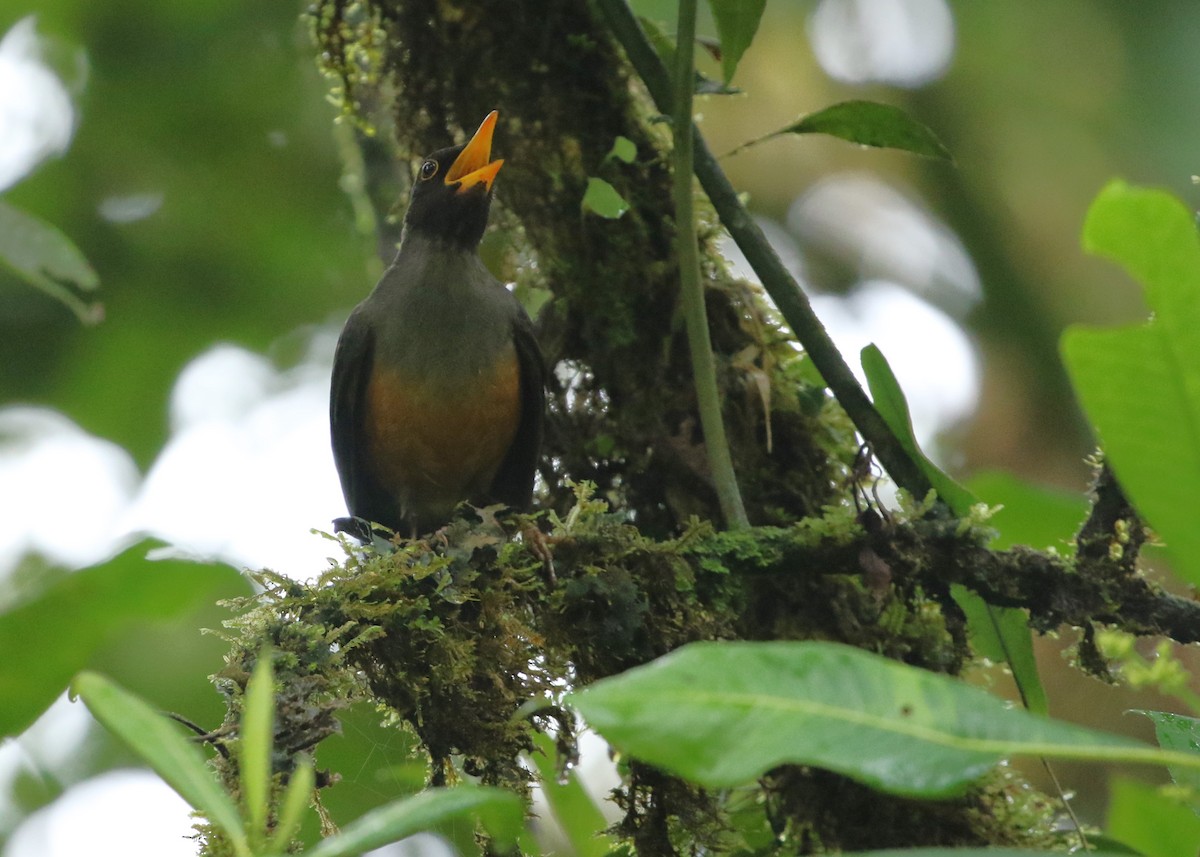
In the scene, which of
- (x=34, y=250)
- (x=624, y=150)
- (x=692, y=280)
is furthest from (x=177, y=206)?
(x=34, y=250)

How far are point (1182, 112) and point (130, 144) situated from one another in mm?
5406

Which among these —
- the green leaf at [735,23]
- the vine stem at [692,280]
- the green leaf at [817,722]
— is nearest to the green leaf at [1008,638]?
the vine stem at [692,280]

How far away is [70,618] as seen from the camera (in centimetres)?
169

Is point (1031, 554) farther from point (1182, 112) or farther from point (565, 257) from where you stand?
point (1182, 112)

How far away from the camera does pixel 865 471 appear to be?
273 centimetres

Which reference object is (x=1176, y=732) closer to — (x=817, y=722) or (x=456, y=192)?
(x=817, y=722)

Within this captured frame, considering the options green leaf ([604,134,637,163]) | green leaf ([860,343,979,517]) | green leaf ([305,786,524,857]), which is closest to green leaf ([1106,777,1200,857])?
green leaf ([860,343,979,517])

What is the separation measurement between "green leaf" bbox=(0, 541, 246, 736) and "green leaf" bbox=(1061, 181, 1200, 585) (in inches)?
48.6

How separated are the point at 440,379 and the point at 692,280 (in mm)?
1329

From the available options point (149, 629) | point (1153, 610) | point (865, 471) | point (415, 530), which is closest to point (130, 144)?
point (149, 629)

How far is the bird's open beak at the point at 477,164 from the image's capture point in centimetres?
365

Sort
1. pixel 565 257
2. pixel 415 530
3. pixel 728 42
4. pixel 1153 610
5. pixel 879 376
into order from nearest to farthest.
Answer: pixel 1153 610, pixel 879 376, pixel 728 42, pixel 565 257, pixel 415 530

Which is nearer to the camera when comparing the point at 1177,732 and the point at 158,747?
the point at 158,747

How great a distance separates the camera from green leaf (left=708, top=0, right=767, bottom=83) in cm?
289
